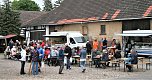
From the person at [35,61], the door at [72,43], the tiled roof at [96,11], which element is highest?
the tiled roof at [96,11]

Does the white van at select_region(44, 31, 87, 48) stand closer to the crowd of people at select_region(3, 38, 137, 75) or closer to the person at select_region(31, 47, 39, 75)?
the crowd of people at select_region(3, 38, 137, 75)

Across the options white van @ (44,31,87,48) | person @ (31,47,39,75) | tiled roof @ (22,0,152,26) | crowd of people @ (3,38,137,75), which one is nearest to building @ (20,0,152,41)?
tiled roof @ (22,0,152,26)

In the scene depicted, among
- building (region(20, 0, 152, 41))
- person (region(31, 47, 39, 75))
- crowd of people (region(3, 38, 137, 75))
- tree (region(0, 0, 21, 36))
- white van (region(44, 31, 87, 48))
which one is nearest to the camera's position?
person (region(31, 47, 39, 75))

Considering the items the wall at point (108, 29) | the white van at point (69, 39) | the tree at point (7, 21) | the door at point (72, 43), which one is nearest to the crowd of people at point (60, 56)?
the door at point (72, 43)

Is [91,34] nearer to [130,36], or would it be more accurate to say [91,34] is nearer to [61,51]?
[130,36]

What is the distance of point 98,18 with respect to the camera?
39062mm

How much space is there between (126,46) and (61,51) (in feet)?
40.2

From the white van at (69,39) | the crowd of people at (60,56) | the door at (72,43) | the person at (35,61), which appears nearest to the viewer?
the person at (35,61)

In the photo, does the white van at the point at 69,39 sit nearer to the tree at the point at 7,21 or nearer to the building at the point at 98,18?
the building at the point at 98,18

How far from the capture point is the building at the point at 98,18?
3506 cm

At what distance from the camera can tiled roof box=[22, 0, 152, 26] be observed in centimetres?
3559

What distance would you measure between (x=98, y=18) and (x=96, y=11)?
95.4 inches

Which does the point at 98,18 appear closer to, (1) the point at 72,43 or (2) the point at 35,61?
(1) the point at 72,43

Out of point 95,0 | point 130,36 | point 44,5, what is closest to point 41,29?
point 95,0
